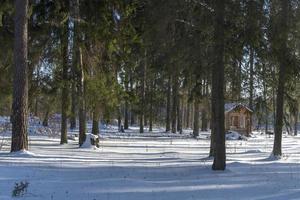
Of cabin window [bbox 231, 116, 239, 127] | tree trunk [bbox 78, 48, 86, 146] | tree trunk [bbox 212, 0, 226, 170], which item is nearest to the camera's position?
tree trunk [bbox 212, 0, 226, 170]

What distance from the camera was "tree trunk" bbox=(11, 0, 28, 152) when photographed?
59.1 feet

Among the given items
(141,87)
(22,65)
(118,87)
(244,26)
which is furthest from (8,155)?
(141,87)

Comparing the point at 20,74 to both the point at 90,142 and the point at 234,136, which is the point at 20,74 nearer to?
the point at 90,142

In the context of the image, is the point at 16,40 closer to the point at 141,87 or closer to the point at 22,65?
the point at 22,65

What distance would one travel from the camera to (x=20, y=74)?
18.1m

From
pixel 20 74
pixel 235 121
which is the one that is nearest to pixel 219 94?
pixel 20 74

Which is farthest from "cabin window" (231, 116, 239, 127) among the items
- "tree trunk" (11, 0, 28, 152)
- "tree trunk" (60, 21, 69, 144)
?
"tree trunk" (11, 0, 28, 152)

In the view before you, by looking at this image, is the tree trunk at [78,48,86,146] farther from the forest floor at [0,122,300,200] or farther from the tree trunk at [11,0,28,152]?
the forest floor at [0,122,300,200]

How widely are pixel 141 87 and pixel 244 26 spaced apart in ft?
122

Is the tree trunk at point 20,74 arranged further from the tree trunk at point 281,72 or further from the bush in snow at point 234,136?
the bush in snow at point 234,136

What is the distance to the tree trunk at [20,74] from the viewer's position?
18.0 m

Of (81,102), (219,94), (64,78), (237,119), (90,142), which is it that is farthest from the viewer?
(237,119)

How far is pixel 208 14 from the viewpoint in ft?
47.7

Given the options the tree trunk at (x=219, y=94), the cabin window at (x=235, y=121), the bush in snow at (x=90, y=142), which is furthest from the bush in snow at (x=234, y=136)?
the tree trunk at (x=219, y=94)
